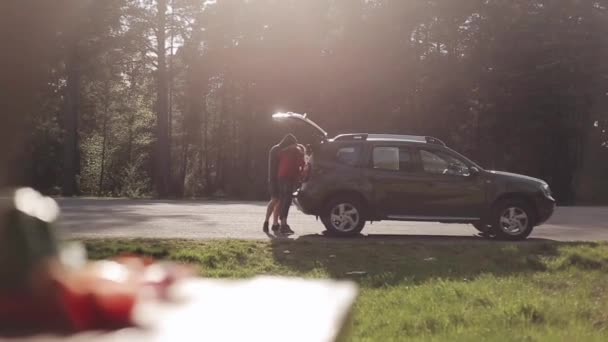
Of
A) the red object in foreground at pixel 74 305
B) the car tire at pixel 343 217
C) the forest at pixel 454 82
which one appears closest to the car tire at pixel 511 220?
the car tire at pixel 343 217

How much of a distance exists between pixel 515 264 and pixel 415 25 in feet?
89.3

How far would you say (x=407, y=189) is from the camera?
12.8 meters

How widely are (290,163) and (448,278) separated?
491 centimetres

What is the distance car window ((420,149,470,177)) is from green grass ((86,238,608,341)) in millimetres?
1201

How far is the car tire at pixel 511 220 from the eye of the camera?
12758 millimetres

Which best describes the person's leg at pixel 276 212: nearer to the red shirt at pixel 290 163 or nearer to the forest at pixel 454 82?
the red shirt at pixel 290 163

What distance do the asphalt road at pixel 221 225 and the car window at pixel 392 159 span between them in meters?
1.17

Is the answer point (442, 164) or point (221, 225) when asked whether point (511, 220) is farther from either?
point (221, 225)

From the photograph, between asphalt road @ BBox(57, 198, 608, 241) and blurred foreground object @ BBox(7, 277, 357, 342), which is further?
asphalt road @ BBox(57, 198, 608, 241)

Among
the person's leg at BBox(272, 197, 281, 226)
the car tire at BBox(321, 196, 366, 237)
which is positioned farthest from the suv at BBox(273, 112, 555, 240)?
the person's leg at BBox(272, 197, 281, 226)

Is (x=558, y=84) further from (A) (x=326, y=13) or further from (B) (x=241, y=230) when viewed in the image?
(B) (x=241, y=230)

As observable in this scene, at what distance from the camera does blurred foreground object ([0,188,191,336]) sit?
403mm

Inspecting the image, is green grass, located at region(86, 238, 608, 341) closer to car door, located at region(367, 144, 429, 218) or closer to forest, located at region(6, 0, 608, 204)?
car door, located at region(367, 144, 429, 218)

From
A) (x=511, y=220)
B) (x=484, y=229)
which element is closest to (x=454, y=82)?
(x=484, y=229)
